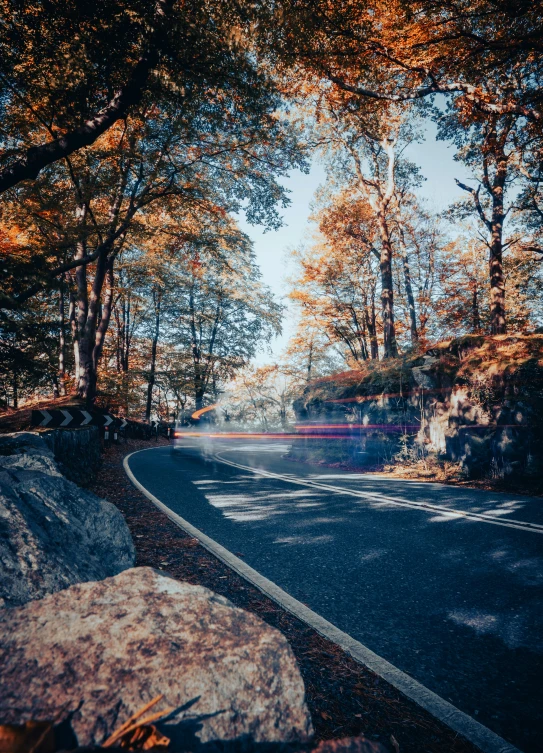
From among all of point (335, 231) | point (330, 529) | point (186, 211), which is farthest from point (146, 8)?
point (335, 231)

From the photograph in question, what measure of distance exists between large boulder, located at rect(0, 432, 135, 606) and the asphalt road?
5.09 feet

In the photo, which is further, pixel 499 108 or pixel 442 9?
pixel 499 108

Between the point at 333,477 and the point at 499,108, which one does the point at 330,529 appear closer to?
the point at 333,477

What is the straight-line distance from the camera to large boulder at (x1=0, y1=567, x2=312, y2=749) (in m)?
0.99

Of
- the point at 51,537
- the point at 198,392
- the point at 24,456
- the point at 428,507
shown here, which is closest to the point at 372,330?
the point at 198,392

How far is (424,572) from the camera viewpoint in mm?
3594

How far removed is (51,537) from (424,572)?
11.0 ft

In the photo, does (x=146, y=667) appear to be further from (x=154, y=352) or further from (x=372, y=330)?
(x=154, y=352)

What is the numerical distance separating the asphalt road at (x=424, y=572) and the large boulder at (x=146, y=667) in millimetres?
1558

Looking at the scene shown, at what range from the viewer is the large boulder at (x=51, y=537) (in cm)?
195

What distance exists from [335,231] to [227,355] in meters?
17.2

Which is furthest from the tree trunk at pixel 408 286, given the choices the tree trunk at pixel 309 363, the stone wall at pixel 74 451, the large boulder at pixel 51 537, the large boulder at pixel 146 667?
the large boulder at pixel 146 667

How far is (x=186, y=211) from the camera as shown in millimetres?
13883

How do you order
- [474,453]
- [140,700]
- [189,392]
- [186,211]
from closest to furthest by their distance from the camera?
[140,700] → [474,453] → [186,211] → [189,392]
